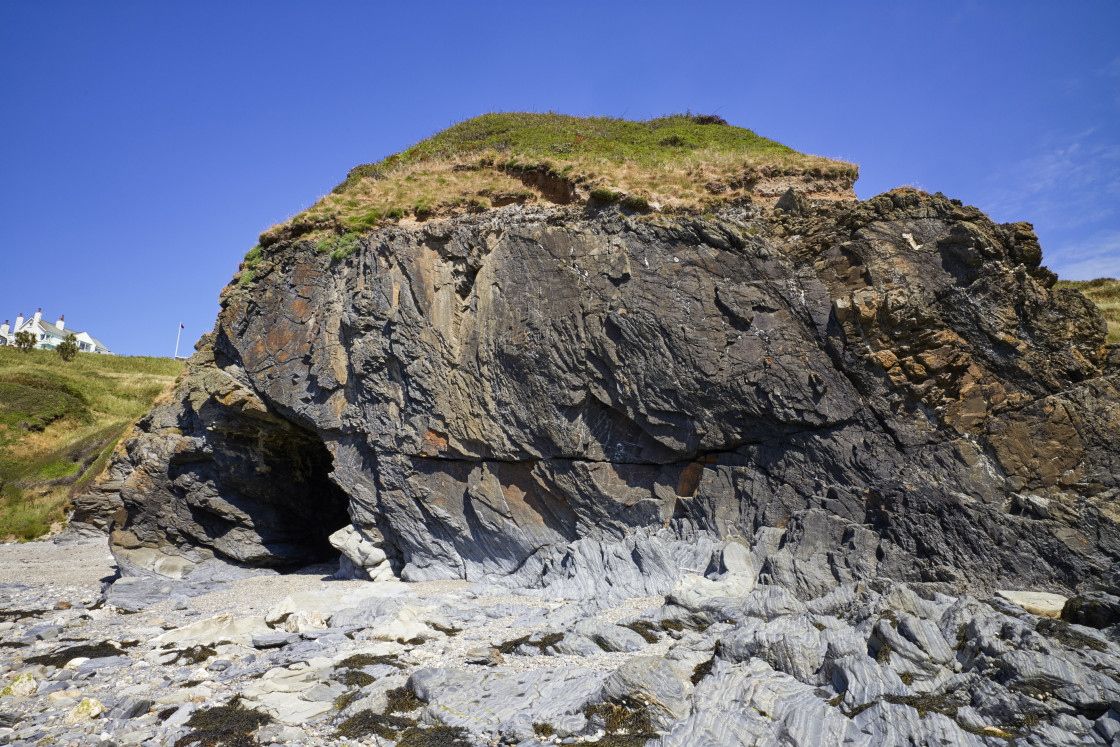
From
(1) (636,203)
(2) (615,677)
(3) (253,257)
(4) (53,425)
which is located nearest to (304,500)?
(3) (253,257)

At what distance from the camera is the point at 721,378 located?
14.2m

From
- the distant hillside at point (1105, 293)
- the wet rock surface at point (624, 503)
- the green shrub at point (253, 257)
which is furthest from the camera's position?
the distant hillside at point (1105, 293)

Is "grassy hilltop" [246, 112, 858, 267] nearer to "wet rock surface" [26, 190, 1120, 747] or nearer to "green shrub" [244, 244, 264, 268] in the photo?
"green shrub" [244, 244, 264, 268]

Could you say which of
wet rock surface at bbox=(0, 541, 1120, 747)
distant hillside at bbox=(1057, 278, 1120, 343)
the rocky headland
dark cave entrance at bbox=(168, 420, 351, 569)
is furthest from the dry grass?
distant hillside at bbox=(1057, 278, 1120, 343)

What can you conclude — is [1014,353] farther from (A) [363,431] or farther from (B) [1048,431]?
(A) [363,431]

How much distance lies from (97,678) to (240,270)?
1337cm

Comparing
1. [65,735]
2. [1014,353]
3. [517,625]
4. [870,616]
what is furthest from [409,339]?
[1014,353]

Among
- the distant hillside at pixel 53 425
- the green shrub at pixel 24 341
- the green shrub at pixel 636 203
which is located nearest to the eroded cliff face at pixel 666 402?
the green shrub at pixel 636 203

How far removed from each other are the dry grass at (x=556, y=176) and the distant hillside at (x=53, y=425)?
39.5 ft

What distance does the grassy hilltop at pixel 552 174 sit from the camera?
17328mm

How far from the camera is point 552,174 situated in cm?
1870

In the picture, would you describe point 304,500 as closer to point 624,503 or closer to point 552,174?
point 624,503

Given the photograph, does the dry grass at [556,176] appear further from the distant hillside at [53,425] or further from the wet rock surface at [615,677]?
the distant hillside at [53,425]

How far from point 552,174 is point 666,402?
857 cm
